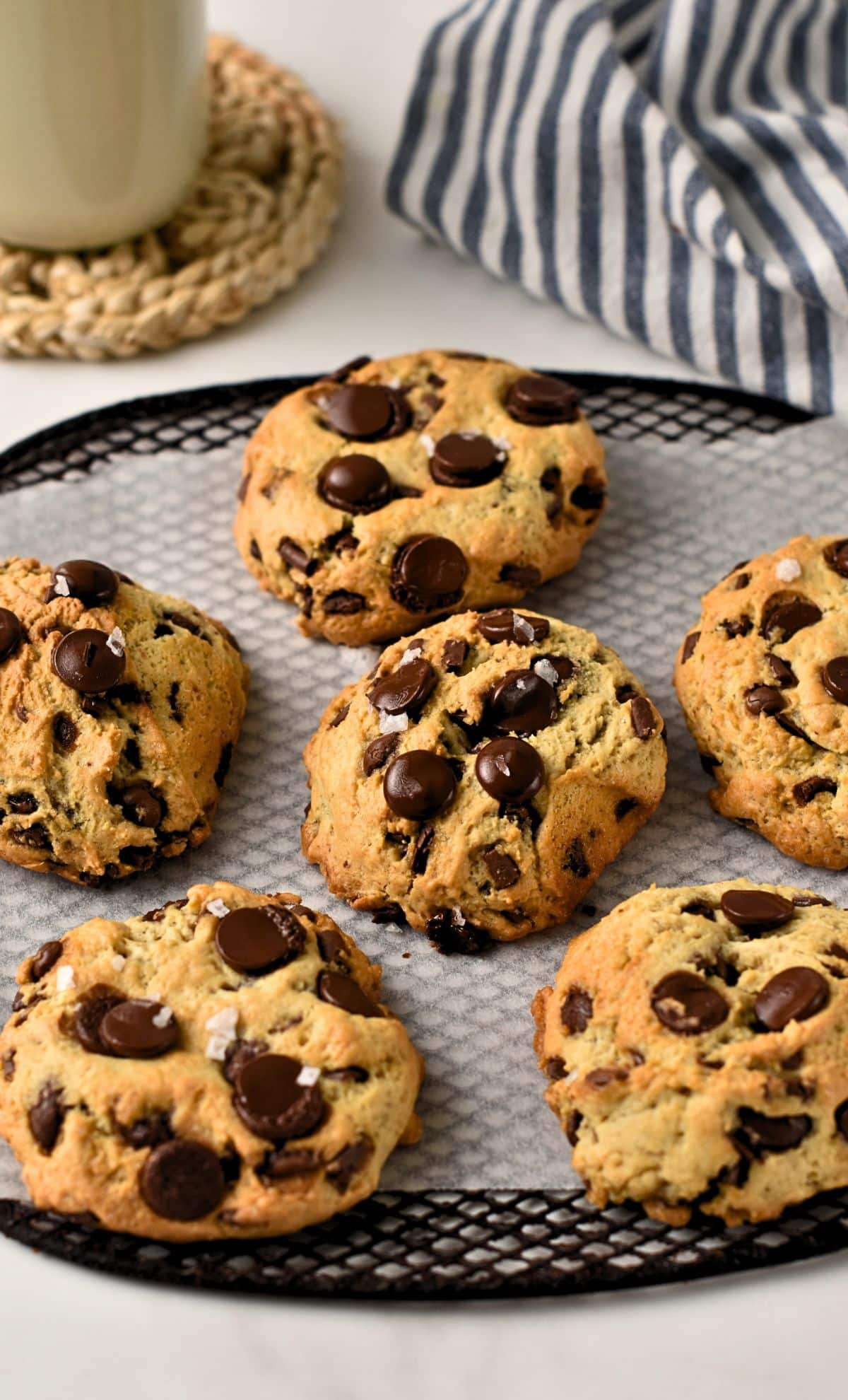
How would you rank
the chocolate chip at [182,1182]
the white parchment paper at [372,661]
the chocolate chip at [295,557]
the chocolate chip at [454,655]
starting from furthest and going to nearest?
the chocolate chip at [295,557] → the chocolate chip at [454,655] → the white parchment paper at [372,661] → the chocolate chip at [182,1182]

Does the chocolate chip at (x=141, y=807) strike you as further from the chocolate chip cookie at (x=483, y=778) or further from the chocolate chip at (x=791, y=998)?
the chocolate chip at (x=791, y=998)

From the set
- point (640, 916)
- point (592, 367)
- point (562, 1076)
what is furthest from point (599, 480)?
point (562, 1076)

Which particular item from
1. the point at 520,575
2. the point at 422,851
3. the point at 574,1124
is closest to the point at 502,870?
the point at 422,851

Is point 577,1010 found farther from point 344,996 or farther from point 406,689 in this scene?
point 406,689

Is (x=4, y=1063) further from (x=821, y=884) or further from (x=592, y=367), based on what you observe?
(x=592, y=367)

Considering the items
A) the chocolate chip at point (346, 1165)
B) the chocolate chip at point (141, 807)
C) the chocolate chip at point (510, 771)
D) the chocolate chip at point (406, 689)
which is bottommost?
the chocolate chip at point (346, 1165)

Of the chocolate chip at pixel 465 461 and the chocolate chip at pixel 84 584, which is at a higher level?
the chocolate chip at pixel 465 461

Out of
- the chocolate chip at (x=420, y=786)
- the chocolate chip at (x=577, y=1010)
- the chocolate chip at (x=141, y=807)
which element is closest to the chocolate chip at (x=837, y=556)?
the chocolate chip at (x=420, y=786)

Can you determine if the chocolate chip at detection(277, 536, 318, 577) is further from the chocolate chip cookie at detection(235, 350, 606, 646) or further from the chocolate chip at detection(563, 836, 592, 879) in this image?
the chocolate chip at detection(563, 836, 592, 879)

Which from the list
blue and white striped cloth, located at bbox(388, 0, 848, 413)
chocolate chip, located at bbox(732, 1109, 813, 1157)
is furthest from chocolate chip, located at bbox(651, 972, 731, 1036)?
blue and white striped cloth, located at bbox(388, 0, 848, 413)
